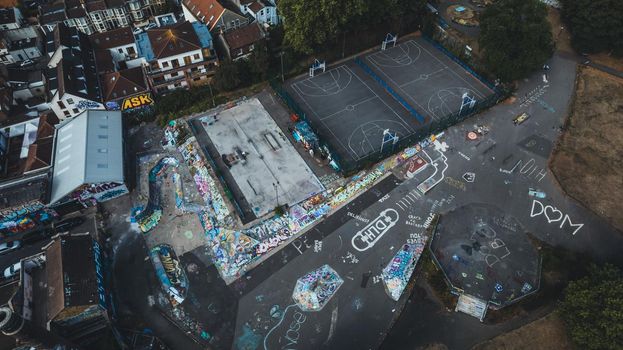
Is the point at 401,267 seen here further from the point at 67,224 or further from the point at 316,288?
the point at 67,224

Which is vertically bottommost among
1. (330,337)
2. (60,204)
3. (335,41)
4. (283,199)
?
(330,337)

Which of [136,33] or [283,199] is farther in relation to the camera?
[136,33]

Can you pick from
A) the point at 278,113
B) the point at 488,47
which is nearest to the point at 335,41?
the point at 278,113

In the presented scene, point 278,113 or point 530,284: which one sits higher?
point 278,113

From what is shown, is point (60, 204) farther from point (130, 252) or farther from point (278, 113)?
point (278, 113)

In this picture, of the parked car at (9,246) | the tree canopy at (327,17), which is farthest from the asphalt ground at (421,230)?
the parked car at (9,246)
